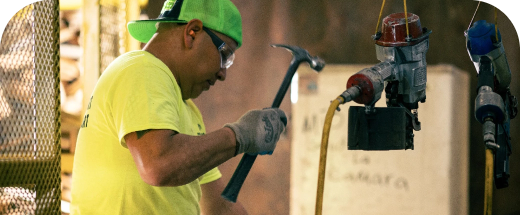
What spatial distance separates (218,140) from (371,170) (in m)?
1.00

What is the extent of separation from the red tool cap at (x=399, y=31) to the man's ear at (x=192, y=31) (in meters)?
0.40

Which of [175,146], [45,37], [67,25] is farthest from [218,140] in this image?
[67,25]

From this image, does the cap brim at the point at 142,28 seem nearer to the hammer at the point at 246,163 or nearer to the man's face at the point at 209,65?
the man's face at the point at 209,65

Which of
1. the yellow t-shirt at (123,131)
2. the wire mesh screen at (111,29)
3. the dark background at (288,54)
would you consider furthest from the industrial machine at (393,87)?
the wire mesh screen at (111,29)

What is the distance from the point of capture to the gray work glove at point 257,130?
0.97 m

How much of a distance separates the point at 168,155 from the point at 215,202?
598 millimetres

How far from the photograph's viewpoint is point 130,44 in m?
1.81

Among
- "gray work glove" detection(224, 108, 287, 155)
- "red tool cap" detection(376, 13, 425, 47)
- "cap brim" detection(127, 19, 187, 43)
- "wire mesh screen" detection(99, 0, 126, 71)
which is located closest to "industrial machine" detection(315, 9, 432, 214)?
"red tool cap" detection(376, 13, 425, 47)

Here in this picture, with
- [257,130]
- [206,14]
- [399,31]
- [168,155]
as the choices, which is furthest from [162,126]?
[399,31]

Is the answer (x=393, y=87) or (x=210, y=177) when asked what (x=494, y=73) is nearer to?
(x=393, y=87)

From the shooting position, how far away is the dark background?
1.68 meters

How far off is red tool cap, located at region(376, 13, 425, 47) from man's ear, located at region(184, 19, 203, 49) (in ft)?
1.32

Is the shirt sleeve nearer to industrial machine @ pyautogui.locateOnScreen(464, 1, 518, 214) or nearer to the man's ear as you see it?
the man's ear

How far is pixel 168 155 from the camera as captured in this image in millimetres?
831
